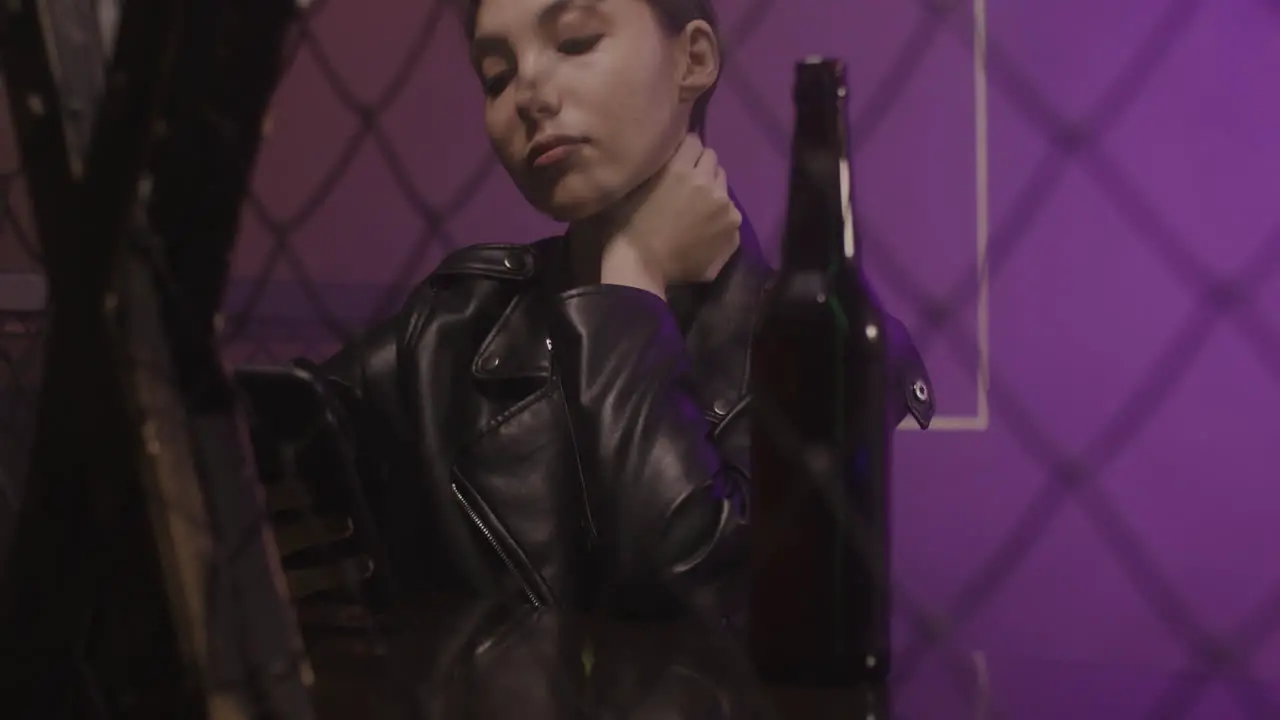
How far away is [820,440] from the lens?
1.41 feet

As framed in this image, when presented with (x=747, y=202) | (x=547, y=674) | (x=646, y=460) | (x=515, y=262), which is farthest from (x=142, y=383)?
(x=747, y=202)

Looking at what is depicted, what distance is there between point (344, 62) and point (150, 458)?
88 centimetres

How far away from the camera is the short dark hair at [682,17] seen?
0.75 m

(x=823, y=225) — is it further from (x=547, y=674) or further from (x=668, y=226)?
(x=668, y=226)

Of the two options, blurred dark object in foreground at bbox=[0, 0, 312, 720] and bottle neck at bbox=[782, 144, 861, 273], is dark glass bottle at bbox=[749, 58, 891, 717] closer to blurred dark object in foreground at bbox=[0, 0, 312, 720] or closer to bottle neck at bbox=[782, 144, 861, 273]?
bottle neck at bbox=[782, 144, 861, 273]

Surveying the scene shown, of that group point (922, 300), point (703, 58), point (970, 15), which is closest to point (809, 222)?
point (922, 300)

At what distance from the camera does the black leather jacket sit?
2.11 feet

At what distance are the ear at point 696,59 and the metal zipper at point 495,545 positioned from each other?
327mm

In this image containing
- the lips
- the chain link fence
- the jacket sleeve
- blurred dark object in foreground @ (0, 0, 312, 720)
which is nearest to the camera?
blurred dark object in foreground @ (0, 0, 312, 720)

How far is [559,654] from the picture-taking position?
0.47 m

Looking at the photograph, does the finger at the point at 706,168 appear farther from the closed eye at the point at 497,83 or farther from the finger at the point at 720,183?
the closed eye at the point at 497,83

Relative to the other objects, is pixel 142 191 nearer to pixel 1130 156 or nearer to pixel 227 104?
pixel 227 104

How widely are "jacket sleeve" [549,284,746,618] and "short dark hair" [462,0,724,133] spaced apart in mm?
153

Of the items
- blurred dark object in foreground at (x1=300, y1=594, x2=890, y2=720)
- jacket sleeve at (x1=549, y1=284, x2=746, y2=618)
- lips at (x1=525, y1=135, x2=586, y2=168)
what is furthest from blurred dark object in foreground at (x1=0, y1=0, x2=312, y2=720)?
lips at (x1=525, y1=135, x2=586, y2=168)
